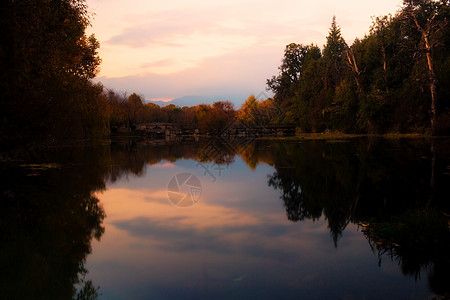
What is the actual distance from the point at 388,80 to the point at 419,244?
51.3 meters

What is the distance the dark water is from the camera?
6.06 metres

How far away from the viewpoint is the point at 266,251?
7.70 metres

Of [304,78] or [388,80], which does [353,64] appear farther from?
[304,78]

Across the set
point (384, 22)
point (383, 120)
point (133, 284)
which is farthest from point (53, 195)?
point (384, 22)

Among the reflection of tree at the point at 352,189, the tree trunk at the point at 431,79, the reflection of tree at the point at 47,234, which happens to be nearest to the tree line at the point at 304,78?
the tree trunk at the point at 431,79

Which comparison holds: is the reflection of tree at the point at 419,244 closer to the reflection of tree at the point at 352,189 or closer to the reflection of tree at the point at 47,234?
the reflection of tree at the point at 352,189

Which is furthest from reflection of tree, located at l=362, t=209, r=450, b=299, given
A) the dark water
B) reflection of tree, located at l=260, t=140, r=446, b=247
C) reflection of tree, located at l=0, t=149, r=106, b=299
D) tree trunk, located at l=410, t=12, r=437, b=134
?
tree trunk, located at l=410, t=12, r=437, b=134

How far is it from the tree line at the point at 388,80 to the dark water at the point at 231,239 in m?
33.1

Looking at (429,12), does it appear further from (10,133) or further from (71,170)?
(10,133)

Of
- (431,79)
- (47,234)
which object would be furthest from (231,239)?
(431,79)

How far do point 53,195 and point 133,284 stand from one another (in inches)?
348

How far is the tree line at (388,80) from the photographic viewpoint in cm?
A: 4309

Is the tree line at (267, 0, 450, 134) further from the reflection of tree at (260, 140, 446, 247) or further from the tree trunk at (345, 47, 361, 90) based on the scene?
the reflection of tree at (260, 140, 446, 247)

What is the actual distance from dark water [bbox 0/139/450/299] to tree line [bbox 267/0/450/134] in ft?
109
